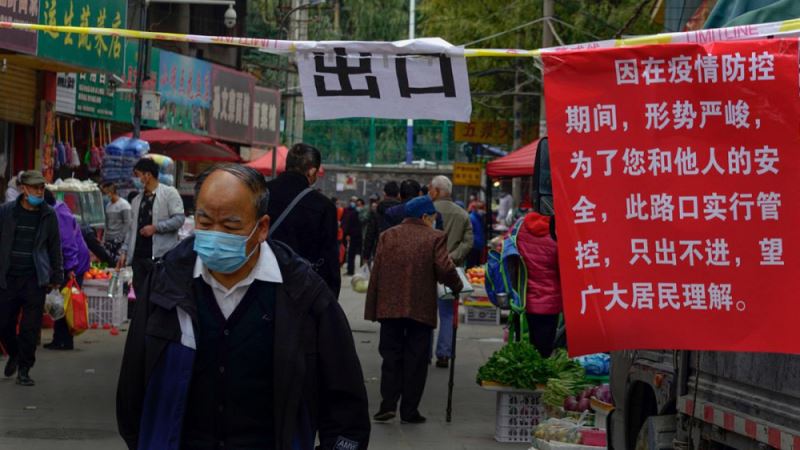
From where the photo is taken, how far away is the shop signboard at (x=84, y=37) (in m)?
16.3

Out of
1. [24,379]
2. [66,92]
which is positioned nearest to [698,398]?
[24,379]

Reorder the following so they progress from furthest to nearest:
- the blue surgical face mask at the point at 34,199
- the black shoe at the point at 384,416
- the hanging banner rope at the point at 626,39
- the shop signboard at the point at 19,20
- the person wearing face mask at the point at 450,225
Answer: the person wearing face mask at the point at 450,225
the shop signboard at the point at 19,20
the blue surgical face mask at the point at 34,199
the black shoe at the point at 384,416
the hanging banner rope at the point at 626,39

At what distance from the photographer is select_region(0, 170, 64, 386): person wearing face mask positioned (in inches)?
489

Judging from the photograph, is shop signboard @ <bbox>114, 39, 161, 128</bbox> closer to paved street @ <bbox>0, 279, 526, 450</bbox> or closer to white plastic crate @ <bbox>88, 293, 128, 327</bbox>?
white plastic crate @ <bbox>88, 293, 128, 327</bbox>

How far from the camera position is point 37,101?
21.1 metres

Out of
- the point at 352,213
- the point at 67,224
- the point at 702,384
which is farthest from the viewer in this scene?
the point at 352,213

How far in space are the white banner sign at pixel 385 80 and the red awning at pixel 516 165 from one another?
14172 mm

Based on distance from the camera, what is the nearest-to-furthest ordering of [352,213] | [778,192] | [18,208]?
[778,192] < [18,208] < [352,213]

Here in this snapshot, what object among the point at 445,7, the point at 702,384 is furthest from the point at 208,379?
the point at 445,7

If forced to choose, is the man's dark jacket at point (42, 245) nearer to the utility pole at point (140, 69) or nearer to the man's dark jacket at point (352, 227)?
the utility pole at point (140, 69)

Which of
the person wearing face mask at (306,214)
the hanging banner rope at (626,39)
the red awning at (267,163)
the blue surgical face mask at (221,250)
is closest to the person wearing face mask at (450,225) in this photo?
the person wearing face mask at (306,214)

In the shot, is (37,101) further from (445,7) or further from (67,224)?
(445,7)

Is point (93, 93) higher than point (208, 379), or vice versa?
point (93, 93)

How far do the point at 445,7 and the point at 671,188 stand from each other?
107 ft
